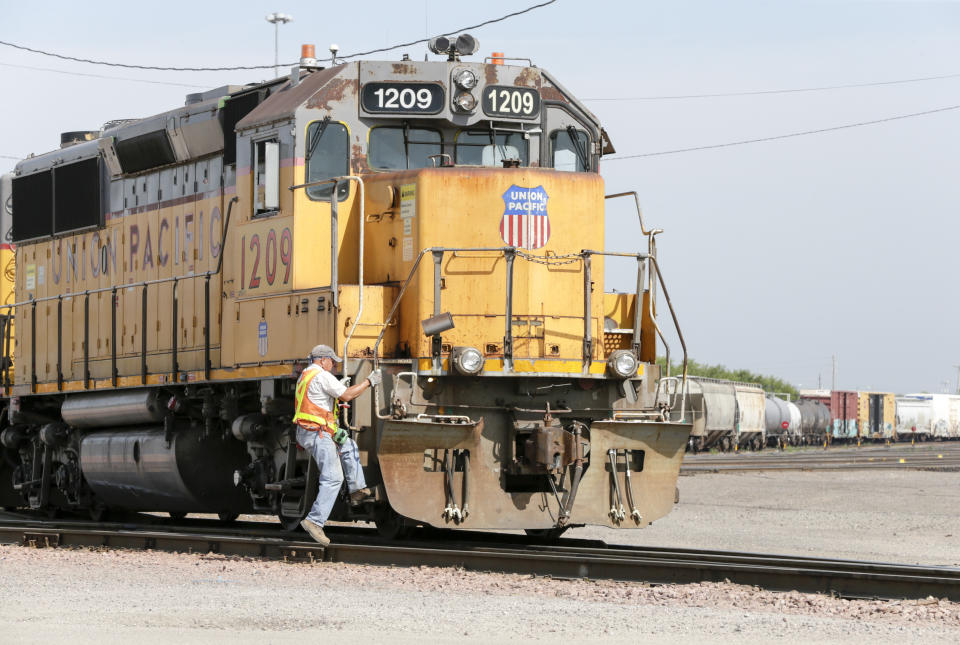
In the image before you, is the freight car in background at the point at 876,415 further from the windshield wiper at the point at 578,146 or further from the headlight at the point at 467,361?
the headlight at the point at 467,361

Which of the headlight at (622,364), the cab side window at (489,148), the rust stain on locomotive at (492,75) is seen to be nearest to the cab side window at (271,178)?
the cab side window at (489,148)

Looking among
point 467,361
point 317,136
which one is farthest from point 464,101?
point 467,361

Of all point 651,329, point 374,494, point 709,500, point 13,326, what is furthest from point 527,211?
point 709,500

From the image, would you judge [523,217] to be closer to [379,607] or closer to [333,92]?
[333,92]

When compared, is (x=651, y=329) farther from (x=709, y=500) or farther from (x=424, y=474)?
(x=709, y=500)

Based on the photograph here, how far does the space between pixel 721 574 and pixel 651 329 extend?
3.44 m

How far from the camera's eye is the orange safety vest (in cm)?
992

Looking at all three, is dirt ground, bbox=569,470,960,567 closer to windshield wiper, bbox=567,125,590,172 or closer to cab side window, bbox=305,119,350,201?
windshield wiper, bbox=567,125,590,172

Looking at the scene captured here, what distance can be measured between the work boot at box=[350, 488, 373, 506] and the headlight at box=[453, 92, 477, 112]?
3.16 m

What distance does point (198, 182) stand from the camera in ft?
41.9

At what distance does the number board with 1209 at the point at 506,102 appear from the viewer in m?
10.9

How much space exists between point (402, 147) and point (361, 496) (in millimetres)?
2876

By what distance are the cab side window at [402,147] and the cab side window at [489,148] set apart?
0.65ft

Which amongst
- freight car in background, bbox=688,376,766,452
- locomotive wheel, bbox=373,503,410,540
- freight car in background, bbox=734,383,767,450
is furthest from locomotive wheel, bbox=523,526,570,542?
freight car in background, bbox=734,383,767,450
